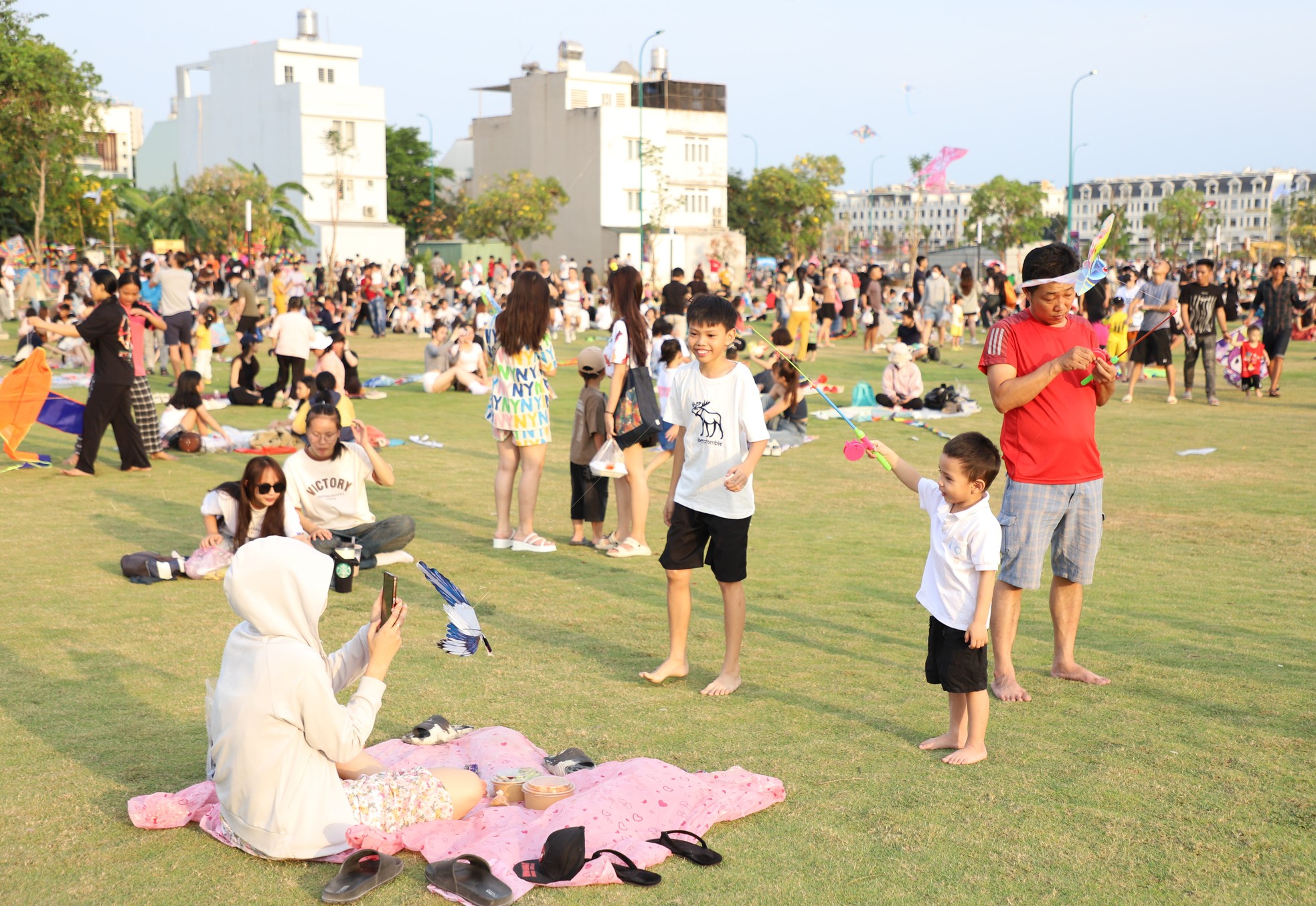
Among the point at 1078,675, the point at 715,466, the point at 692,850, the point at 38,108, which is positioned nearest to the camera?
the point at 692,850

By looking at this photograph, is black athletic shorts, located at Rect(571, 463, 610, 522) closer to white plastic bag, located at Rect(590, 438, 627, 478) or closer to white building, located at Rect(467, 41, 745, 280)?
white plastic bag, located at Rect(590, 438, 627, 478)

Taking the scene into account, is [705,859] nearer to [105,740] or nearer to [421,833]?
[421,833]

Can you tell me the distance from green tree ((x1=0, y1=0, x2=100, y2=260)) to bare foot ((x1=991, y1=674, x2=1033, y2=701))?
36799 millimetres

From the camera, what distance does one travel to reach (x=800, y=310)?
2048 cm

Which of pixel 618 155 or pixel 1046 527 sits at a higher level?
pixel 618 155

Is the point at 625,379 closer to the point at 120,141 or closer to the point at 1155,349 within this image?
the point at 1155,349

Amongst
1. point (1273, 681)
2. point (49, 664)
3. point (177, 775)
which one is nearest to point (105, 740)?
point (177, 775)

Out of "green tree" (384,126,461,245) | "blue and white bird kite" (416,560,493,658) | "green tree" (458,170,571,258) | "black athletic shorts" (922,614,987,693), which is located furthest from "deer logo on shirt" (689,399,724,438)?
"green tree" (384,126,461,245)

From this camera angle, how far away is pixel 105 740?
4820 millimetres

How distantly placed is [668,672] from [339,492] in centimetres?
306

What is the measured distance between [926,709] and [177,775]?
3.12 m

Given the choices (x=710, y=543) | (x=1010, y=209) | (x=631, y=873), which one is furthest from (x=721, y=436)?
(x=1010, y=209)

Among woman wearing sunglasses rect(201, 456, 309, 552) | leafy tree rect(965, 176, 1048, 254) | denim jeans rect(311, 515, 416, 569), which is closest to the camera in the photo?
woman wearing sunglasses rect(201, 456, 309, 552)

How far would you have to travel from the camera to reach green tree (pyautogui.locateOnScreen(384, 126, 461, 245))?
6900cm
